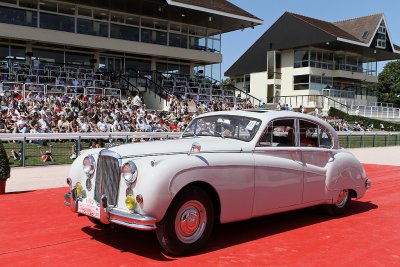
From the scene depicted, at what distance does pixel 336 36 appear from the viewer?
4866 centimetres

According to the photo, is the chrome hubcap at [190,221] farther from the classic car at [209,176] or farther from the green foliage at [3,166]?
the green foliage at [3,166]

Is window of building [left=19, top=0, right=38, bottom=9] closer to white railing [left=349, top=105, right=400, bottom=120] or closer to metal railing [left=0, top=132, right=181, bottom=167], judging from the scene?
metal railing [left=0, top=132, right=181, bottom=167]

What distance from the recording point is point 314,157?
7180 mm

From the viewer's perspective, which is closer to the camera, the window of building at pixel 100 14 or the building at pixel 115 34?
the building at pixel 115 34

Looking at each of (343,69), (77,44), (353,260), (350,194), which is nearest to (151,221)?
(353,260)

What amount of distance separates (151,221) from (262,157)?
200 cm

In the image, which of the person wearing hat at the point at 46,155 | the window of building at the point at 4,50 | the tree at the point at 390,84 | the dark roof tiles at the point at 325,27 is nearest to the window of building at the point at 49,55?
the window of building at the point at 4,50

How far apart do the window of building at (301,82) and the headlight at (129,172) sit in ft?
157

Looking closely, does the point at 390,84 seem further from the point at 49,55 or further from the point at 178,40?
the point at 49,55

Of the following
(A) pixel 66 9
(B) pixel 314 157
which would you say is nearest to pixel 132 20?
(A) pixel 66 9

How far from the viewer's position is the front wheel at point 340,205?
7.64 metres

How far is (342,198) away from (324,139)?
1.09m

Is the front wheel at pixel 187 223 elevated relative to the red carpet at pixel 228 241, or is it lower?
elevated

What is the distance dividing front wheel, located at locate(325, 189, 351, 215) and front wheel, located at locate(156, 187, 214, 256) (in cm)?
288
